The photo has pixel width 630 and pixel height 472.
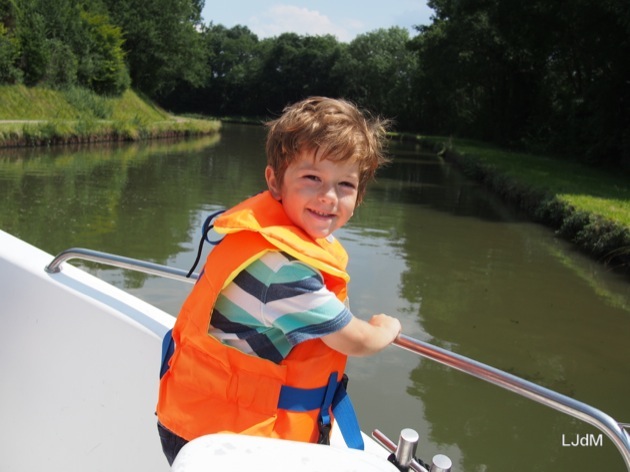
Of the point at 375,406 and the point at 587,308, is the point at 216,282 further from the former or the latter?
the point at 587,308

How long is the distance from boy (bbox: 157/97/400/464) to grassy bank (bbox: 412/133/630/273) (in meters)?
7.22

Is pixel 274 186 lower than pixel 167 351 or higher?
higher

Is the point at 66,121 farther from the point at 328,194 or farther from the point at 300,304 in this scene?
the point at 300,304

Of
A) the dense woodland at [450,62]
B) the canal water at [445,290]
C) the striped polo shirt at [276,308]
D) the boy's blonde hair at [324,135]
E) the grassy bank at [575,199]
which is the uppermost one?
the dense woodland at [450,62]

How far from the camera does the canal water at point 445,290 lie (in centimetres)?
406

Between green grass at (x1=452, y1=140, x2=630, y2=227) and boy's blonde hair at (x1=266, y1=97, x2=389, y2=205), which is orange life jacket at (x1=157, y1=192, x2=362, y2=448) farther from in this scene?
green grass at (x1=452, y1=140, x2=630, y2=227)

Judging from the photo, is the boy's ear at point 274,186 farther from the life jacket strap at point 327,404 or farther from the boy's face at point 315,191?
the life jacket strap at point 327,404

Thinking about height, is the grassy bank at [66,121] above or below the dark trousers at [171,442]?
below

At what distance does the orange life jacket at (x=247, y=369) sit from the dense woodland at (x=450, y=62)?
0.78m

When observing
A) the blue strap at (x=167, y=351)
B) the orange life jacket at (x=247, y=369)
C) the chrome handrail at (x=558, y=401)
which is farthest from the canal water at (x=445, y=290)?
the chrome handrail at (x=558, y=401)

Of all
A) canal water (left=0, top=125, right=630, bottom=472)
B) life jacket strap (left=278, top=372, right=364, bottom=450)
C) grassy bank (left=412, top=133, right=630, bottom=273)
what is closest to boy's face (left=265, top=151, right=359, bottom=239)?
life jacket strap (left=278, top=372, right=364, bottom=450)

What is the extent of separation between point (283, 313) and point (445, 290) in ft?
19.3

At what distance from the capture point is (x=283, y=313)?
3.97ft

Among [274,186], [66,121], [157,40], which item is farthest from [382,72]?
[274,186]
